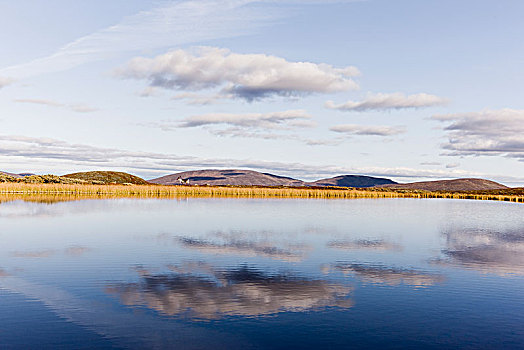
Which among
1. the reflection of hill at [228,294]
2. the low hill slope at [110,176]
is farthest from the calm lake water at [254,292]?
the low hill slope at [110,176]

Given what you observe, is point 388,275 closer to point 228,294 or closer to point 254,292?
point 254,292

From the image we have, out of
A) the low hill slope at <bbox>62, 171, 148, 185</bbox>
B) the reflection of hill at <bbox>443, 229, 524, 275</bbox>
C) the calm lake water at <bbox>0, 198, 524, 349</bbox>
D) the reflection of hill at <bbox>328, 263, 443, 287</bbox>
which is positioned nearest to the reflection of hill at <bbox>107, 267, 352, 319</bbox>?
the calm lake water at <bbox>0, 198, 524, 349</bbox>

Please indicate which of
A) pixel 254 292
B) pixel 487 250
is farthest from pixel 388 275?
pixel 487 250

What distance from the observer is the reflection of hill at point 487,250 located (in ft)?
68.6

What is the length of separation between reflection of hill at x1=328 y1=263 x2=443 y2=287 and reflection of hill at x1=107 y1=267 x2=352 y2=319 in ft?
7.09

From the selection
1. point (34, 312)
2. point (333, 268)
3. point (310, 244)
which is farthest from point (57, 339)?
point (310, 244)

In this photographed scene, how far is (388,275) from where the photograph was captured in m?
18.2

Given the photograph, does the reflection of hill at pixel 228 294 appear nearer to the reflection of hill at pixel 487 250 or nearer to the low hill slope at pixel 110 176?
the reflection of hill at pixel 487 250

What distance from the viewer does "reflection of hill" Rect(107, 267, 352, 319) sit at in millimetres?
13070

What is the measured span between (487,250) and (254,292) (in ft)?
54.7

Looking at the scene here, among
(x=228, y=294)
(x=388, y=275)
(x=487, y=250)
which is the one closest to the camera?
(x=228, y=294)

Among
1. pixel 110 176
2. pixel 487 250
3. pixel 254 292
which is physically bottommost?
pixel 254 292

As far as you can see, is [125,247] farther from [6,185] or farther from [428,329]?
[6,185]

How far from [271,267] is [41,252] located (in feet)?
36.1
